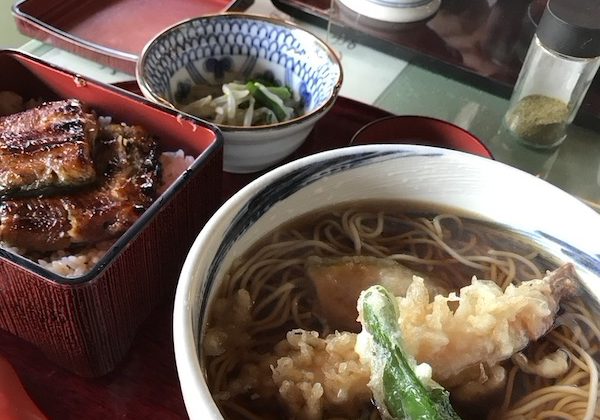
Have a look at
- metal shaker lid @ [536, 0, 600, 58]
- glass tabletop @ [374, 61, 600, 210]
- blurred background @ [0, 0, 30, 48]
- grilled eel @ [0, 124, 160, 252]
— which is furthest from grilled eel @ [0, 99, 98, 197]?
metal shaker lid @ [536, 0, 600, 58]

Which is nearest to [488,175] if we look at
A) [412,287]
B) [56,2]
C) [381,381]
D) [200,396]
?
[412,287]

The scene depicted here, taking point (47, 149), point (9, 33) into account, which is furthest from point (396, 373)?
point (9, 33)

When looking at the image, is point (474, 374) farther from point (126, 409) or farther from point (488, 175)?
point (126, 409)

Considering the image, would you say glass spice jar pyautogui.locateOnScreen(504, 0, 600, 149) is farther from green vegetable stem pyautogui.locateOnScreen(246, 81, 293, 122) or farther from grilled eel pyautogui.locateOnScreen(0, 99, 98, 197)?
grilled eel pyautogui.locateOnScreen(0, 99, 98, 197)

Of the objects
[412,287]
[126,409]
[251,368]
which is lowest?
[126,409]

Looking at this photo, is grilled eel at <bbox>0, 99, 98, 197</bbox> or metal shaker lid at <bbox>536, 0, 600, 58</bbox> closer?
grilled eel at <bbox>0, 99, 98, 197</bbox>
